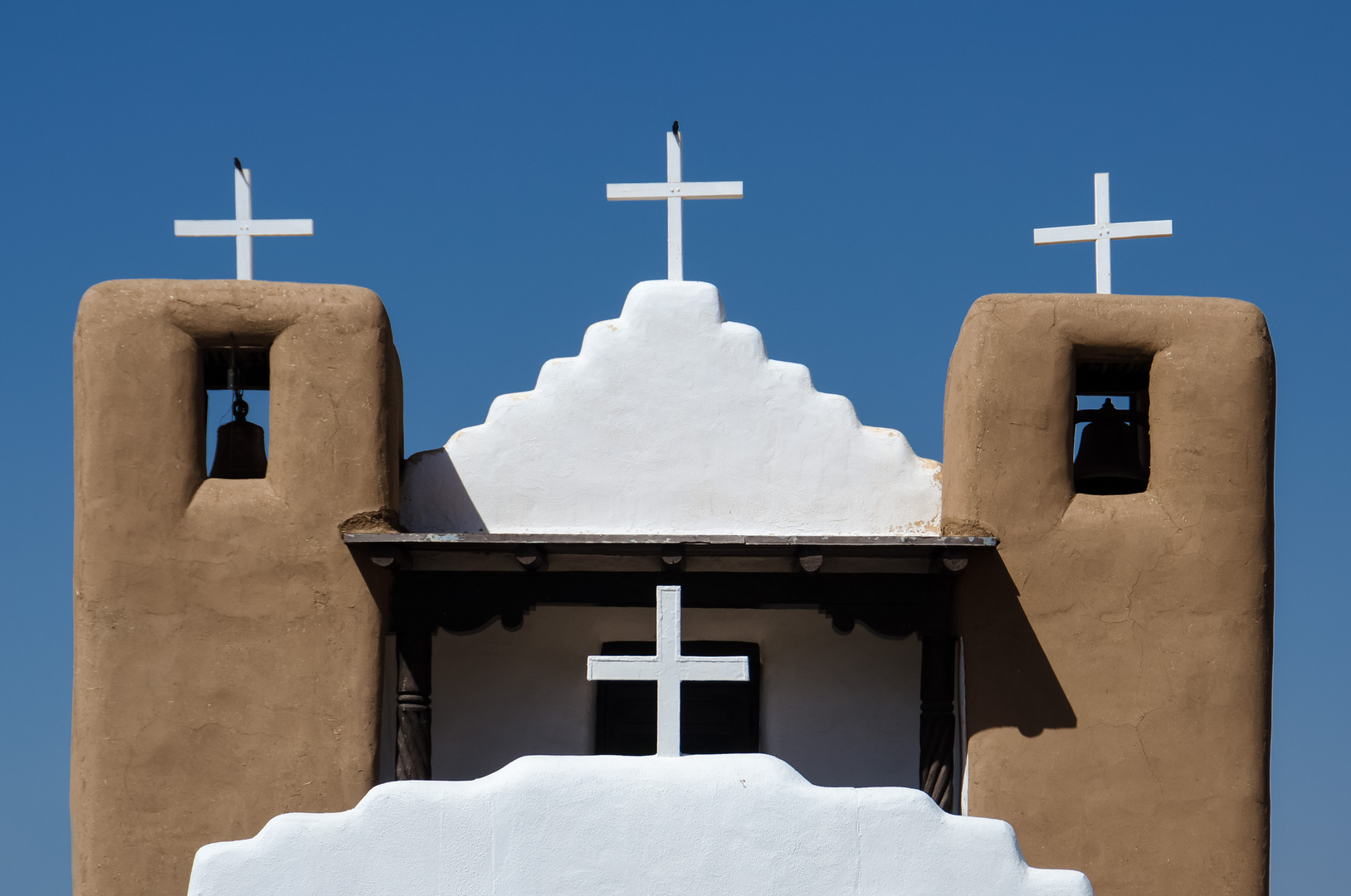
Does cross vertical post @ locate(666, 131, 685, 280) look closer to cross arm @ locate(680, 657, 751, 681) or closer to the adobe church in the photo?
the adobe church

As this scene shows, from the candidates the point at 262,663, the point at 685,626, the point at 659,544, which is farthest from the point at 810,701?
the point at 262,663

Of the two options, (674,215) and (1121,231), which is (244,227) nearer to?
(674,215)

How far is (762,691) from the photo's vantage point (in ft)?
34.8

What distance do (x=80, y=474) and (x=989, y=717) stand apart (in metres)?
5.66

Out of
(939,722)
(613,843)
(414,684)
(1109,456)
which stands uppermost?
(1109,456)

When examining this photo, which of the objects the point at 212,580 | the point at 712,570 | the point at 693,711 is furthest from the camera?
the point at 693,711

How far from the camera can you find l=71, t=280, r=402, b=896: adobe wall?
924 cm

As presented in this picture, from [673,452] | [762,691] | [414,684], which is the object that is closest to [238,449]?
[414,684]

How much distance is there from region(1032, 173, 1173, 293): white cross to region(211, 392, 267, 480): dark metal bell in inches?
219

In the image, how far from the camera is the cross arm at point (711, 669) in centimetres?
757

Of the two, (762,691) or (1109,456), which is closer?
(1109,456)

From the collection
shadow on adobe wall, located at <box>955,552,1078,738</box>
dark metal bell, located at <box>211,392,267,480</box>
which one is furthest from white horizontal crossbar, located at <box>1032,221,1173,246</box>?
dark metal bell, located at <box>211,392,267,480</box>

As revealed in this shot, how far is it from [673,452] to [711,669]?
3.00 metres

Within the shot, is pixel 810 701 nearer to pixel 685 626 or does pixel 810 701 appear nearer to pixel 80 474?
pixel 685 626
